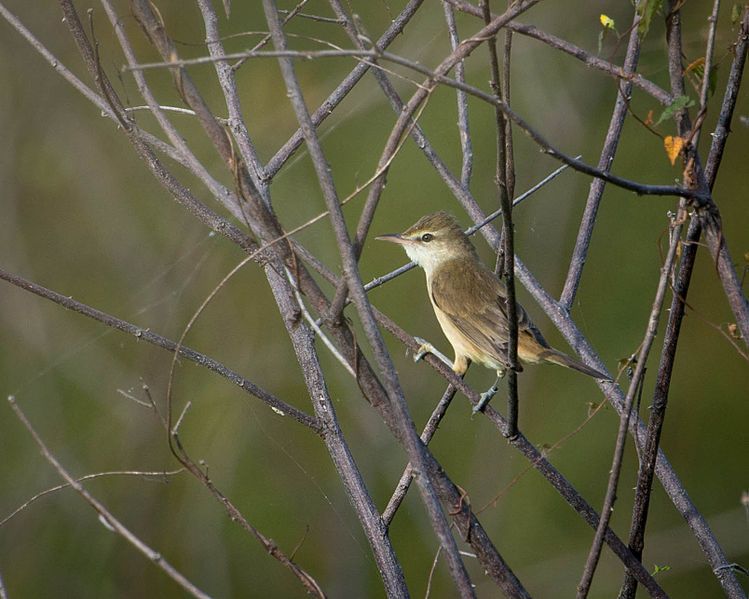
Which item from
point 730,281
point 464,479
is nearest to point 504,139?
point 730,281

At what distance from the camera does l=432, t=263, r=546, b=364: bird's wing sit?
343 cm

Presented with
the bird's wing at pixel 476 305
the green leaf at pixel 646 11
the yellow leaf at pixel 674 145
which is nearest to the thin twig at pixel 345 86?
the green leaf at pixel 646 11

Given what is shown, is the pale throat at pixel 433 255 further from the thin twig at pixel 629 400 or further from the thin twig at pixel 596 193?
Answer: the thin twig at pixel 629 400

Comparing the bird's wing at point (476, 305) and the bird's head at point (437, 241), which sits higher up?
the bird's head at point (437, 241)

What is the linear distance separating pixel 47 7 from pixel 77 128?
85 centimetres

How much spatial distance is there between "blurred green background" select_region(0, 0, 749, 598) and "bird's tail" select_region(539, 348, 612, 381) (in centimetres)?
241

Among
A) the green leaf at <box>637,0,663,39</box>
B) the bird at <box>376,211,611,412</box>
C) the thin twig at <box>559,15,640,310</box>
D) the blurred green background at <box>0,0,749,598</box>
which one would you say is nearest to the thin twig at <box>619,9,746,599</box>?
the green leaf at <box>637,0,663,39</box>

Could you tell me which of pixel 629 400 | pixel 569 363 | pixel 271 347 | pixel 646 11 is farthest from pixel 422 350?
pixel 271 347

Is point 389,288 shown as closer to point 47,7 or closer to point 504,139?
point 47,7

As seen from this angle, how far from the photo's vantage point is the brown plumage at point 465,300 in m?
3.38

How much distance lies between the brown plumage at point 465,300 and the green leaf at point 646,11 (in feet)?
4.51

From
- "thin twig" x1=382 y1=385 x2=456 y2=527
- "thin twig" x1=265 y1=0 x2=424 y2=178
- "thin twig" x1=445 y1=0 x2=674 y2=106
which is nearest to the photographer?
"thin twig" x1=445 y1=0 x2=674 y2=106

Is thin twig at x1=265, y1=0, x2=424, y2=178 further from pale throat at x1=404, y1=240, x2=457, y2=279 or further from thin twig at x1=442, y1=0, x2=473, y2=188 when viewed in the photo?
pale throat at x1=404, y1=240, x2=457, y2=279

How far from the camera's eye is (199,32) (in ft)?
20.0
